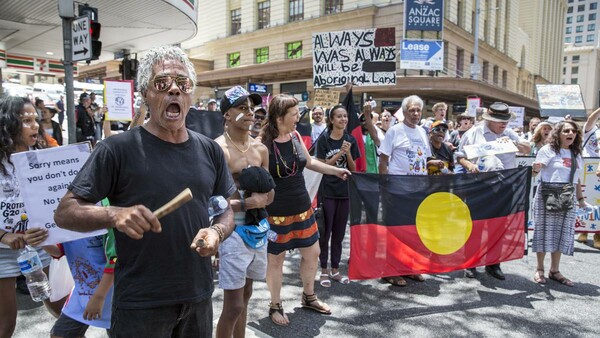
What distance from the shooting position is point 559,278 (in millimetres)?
5109

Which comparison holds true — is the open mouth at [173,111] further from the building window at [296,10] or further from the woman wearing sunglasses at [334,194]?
the building window at [296,10]

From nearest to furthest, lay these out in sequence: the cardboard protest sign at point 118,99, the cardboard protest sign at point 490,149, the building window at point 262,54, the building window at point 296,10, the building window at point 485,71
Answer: the cardboard protest sign at point 490,149, the cardboard protest sign at point 118,99, the building window at point 296,10, the building window at point 262,54, the building window at point 485,71

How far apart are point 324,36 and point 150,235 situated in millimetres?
6405

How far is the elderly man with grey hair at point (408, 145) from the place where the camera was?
5.03m

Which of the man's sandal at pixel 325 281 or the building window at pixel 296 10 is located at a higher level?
the building window at pixel 296 10

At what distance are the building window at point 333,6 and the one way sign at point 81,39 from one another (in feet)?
83.6

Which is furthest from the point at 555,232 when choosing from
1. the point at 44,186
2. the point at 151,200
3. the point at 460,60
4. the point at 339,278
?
the point at 460,60

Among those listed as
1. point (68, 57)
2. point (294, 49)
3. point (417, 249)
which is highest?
point (294, 49)

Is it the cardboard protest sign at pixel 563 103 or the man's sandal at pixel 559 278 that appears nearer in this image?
the man's sandal at pixel 559 278

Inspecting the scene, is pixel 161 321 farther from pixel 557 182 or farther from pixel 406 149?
pixel 557 182

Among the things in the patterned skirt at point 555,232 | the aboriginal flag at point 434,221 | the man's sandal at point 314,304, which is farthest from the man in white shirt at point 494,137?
the man's sandal at point 314,304

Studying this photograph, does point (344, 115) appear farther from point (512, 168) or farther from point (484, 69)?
point (484, 69)

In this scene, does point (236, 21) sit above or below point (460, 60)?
above

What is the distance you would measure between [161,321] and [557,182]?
4.85 meters
